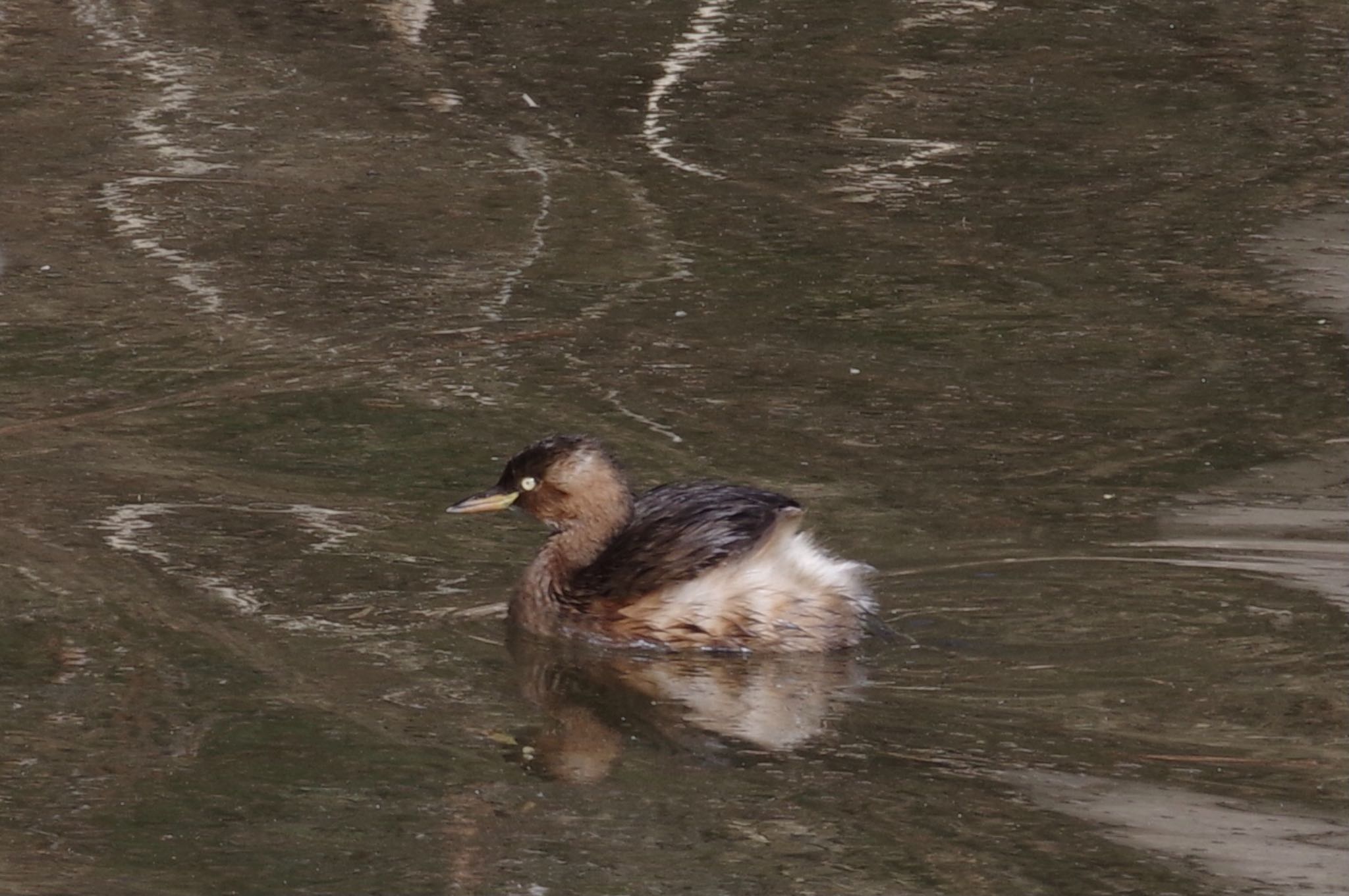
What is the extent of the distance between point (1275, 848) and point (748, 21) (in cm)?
860

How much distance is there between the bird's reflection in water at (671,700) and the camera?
5.73 meters

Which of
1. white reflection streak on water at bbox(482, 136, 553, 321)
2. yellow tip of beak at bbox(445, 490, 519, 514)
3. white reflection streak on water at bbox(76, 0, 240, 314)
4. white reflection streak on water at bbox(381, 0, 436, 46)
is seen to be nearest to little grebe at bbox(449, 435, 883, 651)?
Answer: yellow tip of beak at bbox(445, 490, 519, 514)

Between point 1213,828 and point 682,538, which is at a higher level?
point 1213,828

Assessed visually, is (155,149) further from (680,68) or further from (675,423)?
(675,423)

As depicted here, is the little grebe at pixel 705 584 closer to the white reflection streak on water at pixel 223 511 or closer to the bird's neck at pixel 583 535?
the bird's neck at pixel 583 535

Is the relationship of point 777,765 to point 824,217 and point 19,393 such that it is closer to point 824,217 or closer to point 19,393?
point 19,393

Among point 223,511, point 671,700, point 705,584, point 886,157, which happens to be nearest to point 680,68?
point 886,157

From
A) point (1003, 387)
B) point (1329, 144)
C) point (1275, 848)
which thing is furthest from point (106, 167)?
point (1275, 848)

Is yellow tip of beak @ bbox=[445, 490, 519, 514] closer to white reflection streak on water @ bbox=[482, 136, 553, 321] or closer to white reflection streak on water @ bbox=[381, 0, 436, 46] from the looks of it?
white reflection streak on water @ bbox=[482, 136, 553, 321]

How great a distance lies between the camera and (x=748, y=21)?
1323cm

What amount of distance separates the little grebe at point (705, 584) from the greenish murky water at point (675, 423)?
10cm

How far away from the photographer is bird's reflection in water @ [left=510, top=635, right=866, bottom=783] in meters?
5.73

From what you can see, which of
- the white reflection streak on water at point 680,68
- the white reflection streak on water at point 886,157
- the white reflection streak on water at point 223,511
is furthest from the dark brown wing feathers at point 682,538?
the white reflection streak on water at point 680,68

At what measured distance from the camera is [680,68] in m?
12.5
